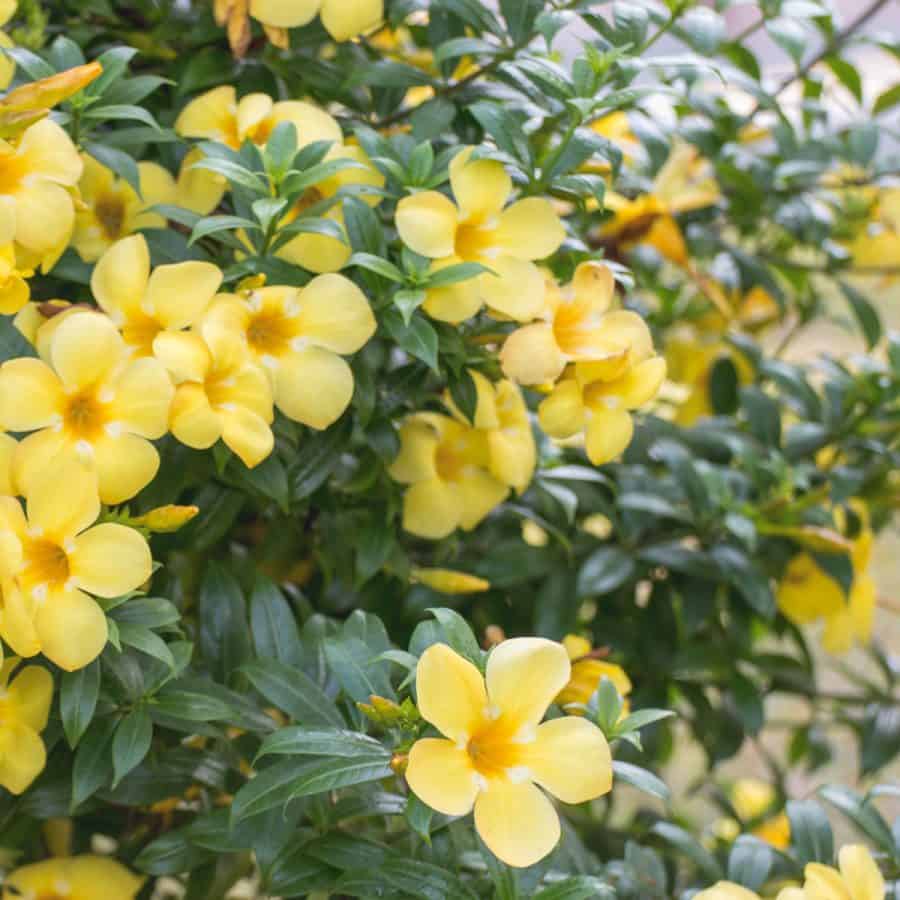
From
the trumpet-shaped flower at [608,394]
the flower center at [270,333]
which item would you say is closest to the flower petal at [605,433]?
the trumpet-shaped flower at [608,394]

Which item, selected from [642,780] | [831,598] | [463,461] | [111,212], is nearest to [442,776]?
[642,780]

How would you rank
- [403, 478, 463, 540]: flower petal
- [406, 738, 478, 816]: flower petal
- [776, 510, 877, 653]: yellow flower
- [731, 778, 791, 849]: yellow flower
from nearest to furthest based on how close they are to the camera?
[406, 738, 478, 816]: flower petal < [403, 478, 463, 540]: flower petal < [776, 510, 877, 653]: yellow flower < [731, 778, 791, 849]: yellow flower

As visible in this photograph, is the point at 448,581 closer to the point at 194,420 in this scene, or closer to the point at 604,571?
the point at 604,571

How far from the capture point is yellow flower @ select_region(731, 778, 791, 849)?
1.51 m

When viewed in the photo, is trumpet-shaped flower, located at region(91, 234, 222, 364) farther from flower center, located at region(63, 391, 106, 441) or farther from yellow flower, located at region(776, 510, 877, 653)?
yellow flower, located at region(776, 510, 877, 653)

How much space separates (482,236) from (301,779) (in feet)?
1.34

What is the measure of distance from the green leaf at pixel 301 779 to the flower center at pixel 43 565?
0.18 metres

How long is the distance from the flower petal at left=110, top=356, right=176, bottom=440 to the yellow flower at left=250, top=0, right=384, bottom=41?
35 cm

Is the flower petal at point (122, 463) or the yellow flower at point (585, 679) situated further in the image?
the yellow flower at point (585, 679)

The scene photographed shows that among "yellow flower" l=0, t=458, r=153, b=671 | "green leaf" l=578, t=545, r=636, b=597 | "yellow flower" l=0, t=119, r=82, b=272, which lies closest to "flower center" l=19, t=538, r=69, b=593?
"yellow flower" l=0, t=458, r=153, b=671

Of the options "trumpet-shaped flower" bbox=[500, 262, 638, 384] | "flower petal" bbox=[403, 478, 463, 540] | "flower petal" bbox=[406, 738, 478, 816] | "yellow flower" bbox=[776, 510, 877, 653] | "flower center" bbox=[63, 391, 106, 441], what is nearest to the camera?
"flower petal" bbox=[406, 738, 478, 816]

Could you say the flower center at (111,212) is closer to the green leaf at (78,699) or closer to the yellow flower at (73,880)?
the green leaf at (78,699)

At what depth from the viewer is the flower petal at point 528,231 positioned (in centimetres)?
91

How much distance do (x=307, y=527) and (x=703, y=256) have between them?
70cm
